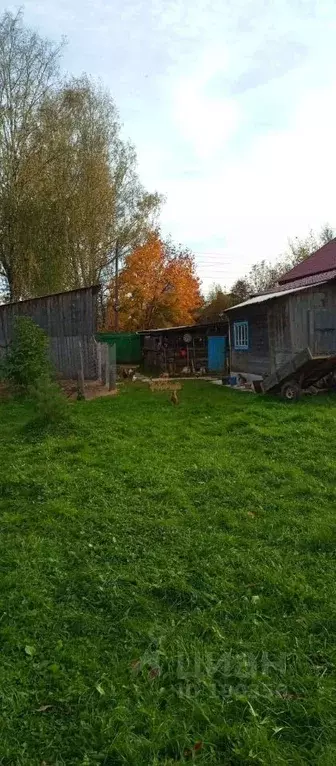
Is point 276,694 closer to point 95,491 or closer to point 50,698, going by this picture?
point 50,698

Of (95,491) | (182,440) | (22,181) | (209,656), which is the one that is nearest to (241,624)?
(209,656)

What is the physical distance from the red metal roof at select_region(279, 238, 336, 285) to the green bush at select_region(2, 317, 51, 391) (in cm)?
1091

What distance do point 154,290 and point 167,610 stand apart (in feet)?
95.9

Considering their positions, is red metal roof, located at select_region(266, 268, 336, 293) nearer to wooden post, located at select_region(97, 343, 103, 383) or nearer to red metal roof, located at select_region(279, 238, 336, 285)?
red metal roof, located at select_region(279, 238, 336, 285)

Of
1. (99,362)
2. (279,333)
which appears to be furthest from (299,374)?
(99,362)

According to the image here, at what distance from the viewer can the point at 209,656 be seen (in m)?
2.96

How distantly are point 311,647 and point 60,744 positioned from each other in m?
1.49

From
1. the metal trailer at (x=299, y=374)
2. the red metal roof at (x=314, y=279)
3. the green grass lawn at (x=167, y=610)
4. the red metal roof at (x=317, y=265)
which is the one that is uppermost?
the red metal roof at (x=317, y=265)

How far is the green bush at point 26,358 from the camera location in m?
13.4

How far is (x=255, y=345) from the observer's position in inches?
690

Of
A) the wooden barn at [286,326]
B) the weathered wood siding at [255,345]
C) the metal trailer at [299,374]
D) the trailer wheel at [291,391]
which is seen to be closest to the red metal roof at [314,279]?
the wooden barn at [286,326]

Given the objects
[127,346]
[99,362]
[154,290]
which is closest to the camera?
[99,362]

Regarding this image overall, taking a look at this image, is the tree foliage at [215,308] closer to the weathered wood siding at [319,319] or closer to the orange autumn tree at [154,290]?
the orange autumn tree at [154,290]

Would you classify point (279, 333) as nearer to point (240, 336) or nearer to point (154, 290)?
point (240, 336)
